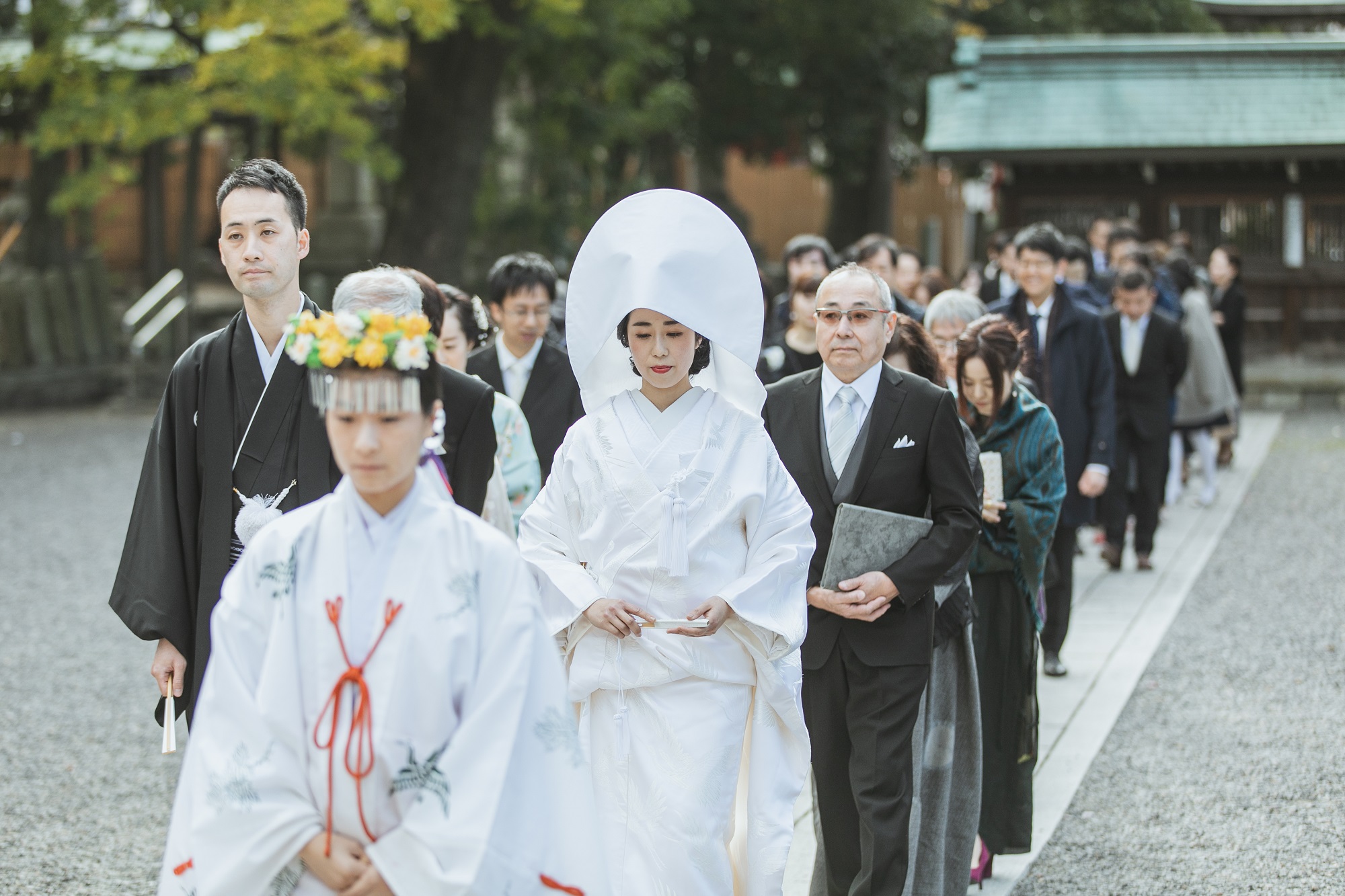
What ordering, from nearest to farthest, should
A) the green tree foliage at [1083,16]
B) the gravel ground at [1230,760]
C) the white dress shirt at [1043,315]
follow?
the gravel ground at [1230,760]
the white dress shirt at [1043,315]
the green tree foliage at [1083,16]

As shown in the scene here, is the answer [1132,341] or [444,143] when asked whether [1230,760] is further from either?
[444,143]

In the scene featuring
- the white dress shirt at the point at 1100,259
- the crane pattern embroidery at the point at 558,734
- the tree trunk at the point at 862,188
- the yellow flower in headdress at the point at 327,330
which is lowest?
the crane pattern embroidery at the point at 558,734

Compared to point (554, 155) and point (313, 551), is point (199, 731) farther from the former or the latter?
point (554, 155)

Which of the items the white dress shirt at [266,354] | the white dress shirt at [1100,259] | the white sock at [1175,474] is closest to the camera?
the white dress shirt at [266,354]

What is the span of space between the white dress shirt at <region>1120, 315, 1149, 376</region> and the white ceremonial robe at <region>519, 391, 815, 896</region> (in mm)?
6019

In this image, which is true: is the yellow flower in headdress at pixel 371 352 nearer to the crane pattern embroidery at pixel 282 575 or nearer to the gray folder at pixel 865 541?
the crane pattern embroidery at pixel 282 575

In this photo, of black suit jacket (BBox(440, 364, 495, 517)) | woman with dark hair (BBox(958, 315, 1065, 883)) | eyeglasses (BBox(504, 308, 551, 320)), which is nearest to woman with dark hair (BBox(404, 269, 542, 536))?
eyeglasses (BBox(504, 308, 551, 320))

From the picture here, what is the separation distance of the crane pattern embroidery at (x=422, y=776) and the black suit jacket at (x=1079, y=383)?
5424 millimetres

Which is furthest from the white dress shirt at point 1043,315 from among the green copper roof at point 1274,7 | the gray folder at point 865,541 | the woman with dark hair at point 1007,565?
the green copper roof at point 1274,7

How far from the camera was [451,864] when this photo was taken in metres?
2.43

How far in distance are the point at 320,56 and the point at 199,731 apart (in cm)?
1278

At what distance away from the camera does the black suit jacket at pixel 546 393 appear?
5.66m

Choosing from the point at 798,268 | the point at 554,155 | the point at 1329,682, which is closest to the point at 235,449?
the point at 798,268

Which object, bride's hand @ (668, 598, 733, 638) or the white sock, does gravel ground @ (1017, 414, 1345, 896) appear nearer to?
bride's hand @ (668, 598, 733, 638)
